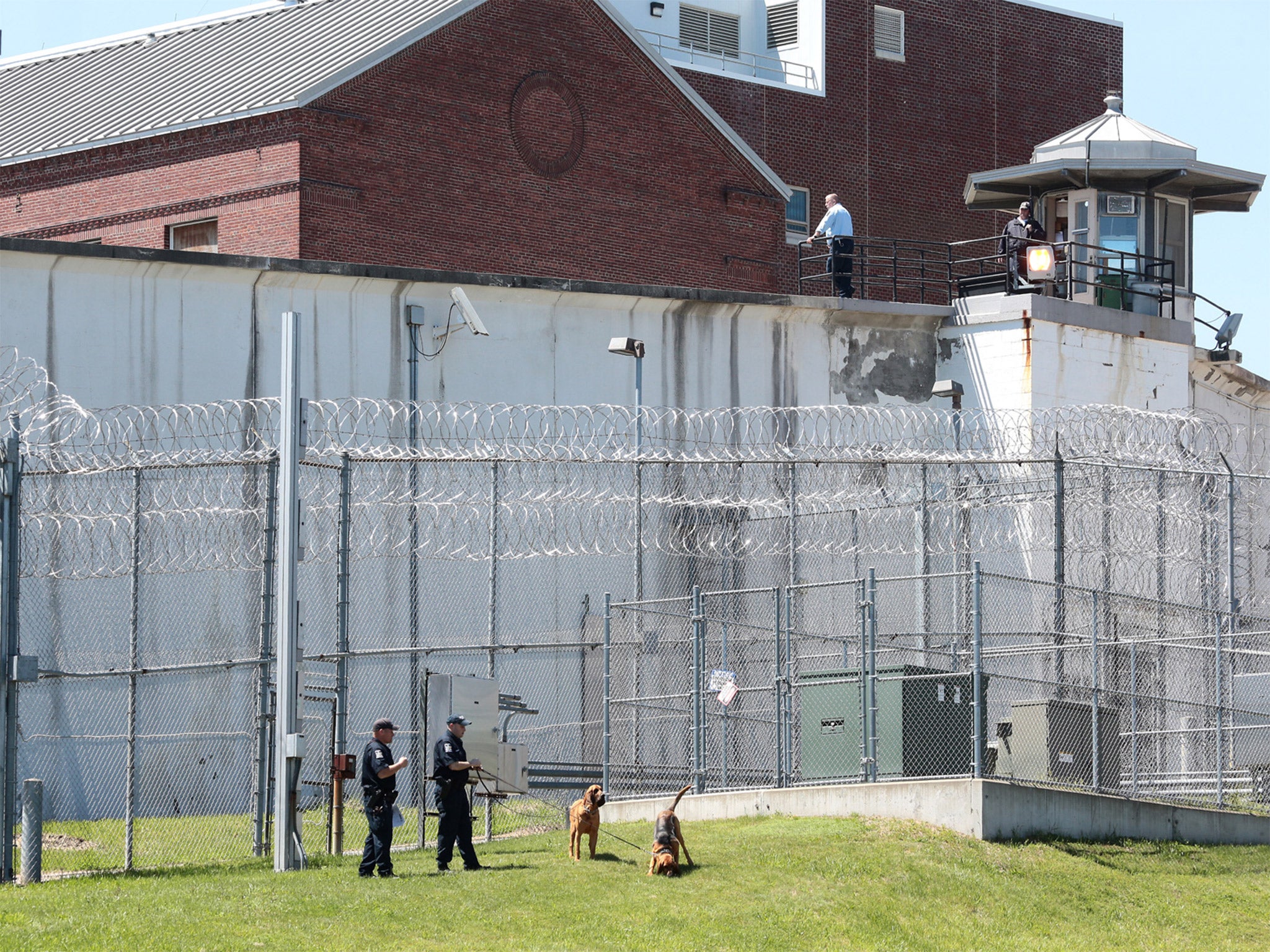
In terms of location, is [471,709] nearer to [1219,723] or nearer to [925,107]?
[1219,723]

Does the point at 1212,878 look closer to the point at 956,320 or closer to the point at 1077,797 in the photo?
the point at 1077,797

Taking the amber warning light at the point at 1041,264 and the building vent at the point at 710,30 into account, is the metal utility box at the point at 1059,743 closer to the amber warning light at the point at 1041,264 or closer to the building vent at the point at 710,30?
the amber warning light at the point at 1041,264

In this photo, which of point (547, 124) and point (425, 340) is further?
point (547, 124)

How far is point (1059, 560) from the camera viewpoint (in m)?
21.8

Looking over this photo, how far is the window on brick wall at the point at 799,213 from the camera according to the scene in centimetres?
4119

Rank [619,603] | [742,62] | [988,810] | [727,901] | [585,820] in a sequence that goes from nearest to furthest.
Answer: [727,901] < [585,820] < [988,810] < [619,603] < [742,62]

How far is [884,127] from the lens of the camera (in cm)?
4250

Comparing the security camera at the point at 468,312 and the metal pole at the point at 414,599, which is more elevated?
the security camera at the point at 468,312

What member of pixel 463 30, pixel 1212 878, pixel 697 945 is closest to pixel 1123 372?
pixel 463 30

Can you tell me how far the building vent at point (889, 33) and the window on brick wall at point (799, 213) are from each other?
3868 mm

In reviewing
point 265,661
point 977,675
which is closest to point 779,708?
point 977,675

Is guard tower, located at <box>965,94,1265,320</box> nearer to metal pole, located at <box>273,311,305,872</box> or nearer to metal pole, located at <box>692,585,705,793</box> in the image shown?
metal pole, located at <box>692,585,705,793</box>

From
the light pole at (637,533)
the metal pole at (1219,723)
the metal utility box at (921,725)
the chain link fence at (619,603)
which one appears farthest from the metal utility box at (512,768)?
the metal pole at (1219,723)

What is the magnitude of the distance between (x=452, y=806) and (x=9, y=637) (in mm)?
3410
